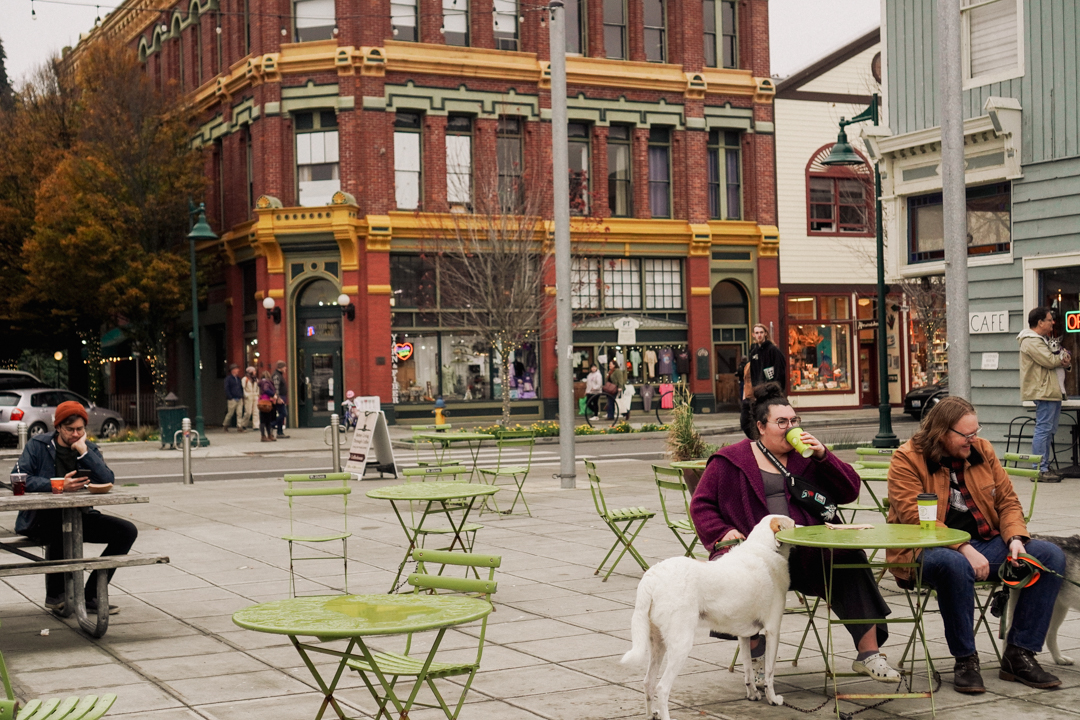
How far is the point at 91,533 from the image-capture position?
336 inches

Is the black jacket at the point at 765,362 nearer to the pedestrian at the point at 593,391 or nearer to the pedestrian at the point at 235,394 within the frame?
the pedestrian at the point at 593,391

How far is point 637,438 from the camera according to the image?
2858 centimetres

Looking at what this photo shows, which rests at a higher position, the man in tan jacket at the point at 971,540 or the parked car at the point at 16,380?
the parked car at the point at 16,380

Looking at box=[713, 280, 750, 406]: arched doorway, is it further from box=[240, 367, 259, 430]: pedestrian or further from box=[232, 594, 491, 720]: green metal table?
box=[232, 594, 491, 720]: green metal table

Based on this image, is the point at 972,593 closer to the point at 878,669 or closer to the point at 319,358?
the point at 878,669

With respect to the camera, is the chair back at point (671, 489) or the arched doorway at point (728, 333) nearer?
the chair back at point (671, 489)

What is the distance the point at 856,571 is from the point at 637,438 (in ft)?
73.7

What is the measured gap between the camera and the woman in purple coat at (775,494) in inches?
245

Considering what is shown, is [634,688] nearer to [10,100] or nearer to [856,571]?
[856,571]

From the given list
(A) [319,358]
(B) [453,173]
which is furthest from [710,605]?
(B) [453,173]

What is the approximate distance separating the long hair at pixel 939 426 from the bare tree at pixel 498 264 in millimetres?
22038

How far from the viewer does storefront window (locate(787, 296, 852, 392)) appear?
40.4 m

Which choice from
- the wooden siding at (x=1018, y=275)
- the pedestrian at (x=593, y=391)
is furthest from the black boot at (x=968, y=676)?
the pedestrian at (x=593, y=391)

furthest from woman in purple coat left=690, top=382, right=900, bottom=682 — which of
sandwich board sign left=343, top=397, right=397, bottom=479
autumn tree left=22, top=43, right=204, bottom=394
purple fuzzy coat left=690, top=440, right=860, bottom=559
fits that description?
autumn tree left=22, top=43, right=204, bottom=394
